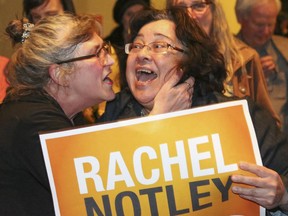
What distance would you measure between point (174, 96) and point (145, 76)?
9.8 inches

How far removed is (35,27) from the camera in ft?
8.49

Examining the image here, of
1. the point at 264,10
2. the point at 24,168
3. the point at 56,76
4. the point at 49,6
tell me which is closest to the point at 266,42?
the point at 264,10

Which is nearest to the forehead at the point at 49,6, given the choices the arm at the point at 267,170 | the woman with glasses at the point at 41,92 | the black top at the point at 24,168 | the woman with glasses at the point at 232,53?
the woman with glasses at the point at 232,53

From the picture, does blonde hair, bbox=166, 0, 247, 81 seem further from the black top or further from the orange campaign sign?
the black top

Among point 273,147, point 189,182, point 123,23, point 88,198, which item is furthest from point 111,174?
point 123,23

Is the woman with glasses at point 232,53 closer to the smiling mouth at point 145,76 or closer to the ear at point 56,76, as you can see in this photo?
the smiling mouth at point 145,76

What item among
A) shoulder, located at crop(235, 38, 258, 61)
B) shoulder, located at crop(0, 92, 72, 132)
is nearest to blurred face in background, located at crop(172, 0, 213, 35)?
shoulder, located at crop(235, 38, 258, 61)

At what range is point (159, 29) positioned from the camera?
8.94 feet

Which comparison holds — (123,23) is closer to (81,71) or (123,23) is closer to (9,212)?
(81,71)

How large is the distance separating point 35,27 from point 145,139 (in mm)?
663

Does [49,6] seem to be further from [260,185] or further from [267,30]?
[260,185]

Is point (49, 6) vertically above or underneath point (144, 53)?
above

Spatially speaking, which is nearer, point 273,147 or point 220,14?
point 273,147

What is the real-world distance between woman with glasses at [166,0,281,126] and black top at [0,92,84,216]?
4.07ft
